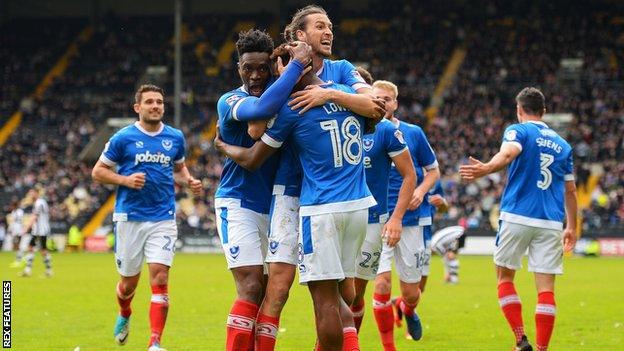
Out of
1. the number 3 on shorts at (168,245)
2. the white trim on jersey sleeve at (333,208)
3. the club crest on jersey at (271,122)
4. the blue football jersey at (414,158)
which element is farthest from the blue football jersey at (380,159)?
the number 3 on shorts at (168,245)

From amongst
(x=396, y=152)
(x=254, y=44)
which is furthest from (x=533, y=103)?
(x=254, y=44)

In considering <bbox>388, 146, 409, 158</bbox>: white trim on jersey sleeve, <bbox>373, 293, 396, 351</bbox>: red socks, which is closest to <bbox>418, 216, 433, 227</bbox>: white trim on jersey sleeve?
<bbox>373, 293, 396, 351</bbox>: red socks

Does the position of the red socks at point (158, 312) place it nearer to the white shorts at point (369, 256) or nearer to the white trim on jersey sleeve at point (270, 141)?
the white shorts at point (369, 256)

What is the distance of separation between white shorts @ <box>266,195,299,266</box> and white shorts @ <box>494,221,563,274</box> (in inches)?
132

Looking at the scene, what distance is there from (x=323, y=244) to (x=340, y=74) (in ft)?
4.83

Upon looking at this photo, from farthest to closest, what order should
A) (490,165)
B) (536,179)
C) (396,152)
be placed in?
(536,179) → (396,152) → (490,165)

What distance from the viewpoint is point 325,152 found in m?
7.32

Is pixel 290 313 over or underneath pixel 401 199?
underneath

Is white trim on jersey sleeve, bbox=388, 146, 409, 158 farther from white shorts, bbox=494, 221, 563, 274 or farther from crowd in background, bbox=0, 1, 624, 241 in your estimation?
crowd in background, bbox=0, 1, 624, 241

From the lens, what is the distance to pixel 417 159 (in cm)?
1175

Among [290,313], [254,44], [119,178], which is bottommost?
[290,313]

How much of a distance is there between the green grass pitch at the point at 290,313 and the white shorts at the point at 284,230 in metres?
3.99

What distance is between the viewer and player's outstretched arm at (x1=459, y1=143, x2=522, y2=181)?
9.61 metres

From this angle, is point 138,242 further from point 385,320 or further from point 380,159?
point 380,159
